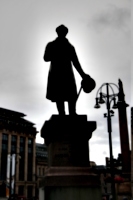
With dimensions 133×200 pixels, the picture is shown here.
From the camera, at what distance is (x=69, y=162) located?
20.9ft

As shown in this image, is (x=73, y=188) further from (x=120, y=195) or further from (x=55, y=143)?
(x=120, y=195)

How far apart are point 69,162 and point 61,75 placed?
2142 millimetres

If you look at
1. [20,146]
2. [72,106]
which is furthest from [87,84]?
[20,146]

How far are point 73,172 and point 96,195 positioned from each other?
690mm

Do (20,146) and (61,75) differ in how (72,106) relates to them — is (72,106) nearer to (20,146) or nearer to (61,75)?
(61,75)

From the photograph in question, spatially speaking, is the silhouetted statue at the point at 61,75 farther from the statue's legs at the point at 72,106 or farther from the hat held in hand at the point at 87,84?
the hat held in hand at the point at 87,84

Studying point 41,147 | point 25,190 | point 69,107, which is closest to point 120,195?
point 69,107

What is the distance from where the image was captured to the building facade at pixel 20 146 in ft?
265

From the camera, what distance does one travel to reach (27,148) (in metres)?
86.8

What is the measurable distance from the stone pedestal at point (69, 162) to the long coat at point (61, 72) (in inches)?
24.3

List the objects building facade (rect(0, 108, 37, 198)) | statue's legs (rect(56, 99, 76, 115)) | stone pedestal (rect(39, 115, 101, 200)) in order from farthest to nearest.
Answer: building facade (rect(0, 108, 37, 198)) → statue's legs (rect(56, 99, 76, 115)) → stone pedestal (rect(39, 115, 101, 200))

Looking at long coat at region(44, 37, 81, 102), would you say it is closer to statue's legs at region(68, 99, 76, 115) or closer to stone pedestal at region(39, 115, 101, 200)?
statue's legs at region(68, 99, 76, 115)

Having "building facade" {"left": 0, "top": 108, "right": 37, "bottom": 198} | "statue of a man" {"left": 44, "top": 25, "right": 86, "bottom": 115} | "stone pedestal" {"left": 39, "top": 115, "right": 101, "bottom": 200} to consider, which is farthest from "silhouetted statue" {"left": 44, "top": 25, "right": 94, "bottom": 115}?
"building facade" {"left": 0, "top": 108, "right": 37, "bottom": 198}

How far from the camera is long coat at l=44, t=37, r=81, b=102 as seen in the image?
23.0 feet
